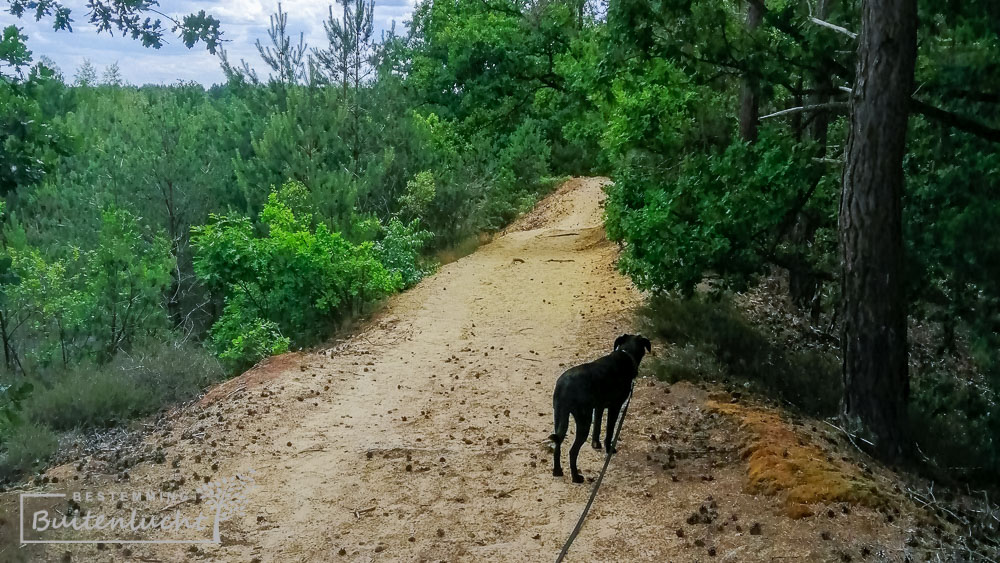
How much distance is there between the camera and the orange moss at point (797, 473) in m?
5.31

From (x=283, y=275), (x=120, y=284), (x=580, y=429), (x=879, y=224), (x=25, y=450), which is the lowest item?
(x=25, y=450)

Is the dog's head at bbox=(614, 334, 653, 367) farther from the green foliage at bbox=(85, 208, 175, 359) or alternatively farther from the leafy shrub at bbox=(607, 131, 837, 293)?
the green foliage at bbox=(85, 208, 175, 359)

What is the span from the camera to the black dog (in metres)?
5.64

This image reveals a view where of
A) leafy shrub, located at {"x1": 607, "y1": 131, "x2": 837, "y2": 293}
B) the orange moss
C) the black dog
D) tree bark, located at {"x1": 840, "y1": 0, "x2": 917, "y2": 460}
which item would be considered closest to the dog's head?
the black dog

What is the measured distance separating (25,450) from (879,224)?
8731 mm

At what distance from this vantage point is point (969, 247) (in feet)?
22.9

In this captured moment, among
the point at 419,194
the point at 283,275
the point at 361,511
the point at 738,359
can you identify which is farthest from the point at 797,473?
the point at 419,194

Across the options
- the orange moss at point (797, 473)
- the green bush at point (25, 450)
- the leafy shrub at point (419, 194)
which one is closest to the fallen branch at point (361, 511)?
the orange moss at point (797, 473)

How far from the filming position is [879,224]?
21.7 ft

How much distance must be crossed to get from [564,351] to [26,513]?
6.32 meters

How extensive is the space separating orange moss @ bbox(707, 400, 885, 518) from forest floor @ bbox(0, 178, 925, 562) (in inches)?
0.8

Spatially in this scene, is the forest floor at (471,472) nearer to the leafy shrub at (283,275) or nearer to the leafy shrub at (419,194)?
the leafy shrub at (283,275)

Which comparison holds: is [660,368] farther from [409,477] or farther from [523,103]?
[523,103]

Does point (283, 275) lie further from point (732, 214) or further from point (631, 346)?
point (631, 346)
